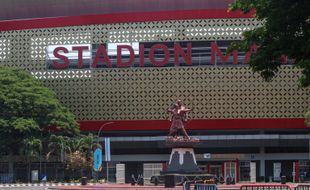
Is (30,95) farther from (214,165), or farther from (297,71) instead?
(297,71)

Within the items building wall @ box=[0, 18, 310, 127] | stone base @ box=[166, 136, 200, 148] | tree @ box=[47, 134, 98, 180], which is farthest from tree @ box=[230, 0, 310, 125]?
building wall @ box=[0, 18, 310, 127]

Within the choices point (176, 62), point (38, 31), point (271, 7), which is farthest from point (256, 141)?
point (271, 7)

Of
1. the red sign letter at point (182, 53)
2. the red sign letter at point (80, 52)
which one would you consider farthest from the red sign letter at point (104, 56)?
the red sign letter at point (182, 53)

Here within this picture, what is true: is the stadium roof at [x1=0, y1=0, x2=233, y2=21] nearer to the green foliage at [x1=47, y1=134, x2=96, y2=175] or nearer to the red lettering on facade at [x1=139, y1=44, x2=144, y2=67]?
the red lettering on facade at [x1=139, y1=44, x2=144, y2=67]

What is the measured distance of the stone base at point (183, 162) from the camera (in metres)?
61.9

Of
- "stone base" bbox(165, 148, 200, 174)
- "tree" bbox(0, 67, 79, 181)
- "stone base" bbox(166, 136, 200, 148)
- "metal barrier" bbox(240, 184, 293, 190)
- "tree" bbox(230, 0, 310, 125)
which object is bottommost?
"metal barrier" bbox(240, 184, 293, 190)

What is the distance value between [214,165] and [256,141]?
23.1 ft

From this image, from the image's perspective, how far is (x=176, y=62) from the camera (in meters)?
90.4

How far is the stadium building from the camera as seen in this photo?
89.5 m

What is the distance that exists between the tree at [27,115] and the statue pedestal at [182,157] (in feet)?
83.3

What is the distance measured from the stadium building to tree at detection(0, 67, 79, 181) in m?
4.35

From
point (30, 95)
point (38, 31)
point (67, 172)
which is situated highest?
point (38, 31)

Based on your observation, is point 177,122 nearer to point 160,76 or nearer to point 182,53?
point 182,53

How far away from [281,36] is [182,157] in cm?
4026
